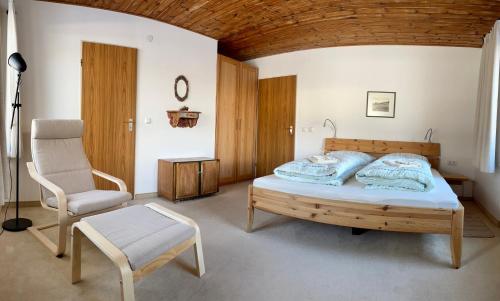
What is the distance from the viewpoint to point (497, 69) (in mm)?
3367

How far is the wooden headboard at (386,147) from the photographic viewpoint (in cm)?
453

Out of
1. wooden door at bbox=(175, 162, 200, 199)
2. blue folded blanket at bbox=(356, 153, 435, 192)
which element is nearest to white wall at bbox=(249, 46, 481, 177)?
wooden door at bbox=(175, 162, 200, 199)

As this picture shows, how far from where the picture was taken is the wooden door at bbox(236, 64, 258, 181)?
5496 millimetres

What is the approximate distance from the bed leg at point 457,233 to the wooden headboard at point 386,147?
252 centimetres

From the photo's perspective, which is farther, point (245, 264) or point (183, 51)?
point (183, 51)

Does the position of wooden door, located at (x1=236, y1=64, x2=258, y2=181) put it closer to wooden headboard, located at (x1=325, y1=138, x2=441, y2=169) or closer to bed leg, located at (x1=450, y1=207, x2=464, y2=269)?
wooden headboard, located at (x1=325, y1=138, x2=441, y2=169)

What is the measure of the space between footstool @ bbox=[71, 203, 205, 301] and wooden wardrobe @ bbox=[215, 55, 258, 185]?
295 centimetres

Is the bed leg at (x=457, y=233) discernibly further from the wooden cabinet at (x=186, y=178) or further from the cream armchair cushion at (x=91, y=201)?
the wooden cabinet at (x=186, y=178)

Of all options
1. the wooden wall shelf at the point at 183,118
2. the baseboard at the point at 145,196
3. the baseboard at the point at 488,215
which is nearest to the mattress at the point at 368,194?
the baseboard at the point at 488,215

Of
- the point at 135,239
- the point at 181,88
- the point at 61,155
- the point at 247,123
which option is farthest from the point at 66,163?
the point at 247,123

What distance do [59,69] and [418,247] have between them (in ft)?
14.1

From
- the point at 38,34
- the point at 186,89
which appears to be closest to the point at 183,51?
the point at 186,89

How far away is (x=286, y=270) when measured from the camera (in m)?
2.21

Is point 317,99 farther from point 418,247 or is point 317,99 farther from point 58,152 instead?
point 58,152
